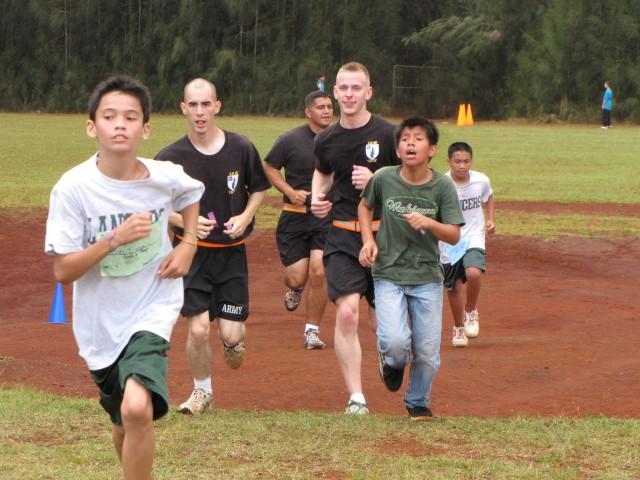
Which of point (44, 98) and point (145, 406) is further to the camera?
point (44, 98)

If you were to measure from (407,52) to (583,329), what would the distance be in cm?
4807

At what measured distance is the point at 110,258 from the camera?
471 cm

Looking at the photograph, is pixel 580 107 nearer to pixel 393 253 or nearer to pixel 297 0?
pixel 297 0

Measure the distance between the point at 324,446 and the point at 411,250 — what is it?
144 centimetres

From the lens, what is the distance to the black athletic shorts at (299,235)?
1007cm

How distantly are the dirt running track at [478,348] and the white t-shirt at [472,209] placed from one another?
94 cm

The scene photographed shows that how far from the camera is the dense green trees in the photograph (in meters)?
52.1

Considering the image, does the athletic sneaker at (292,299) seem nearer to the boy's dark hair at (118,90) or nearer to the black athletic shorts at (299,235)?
the black athletic shorts at (299,235)

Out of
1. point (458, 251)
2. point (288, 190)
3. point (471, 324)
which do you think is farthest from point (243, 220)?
point (471, 324)

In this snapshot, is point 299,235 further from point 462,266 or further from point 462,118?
point 462,118

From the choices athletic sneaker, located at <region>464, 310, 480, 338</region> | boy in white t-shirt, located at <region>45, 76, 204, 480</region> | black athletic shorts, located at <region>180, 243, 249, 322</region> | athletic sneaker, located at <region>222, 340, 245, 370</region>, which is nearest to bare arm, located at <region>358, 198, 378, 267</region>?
black athletic shorts, located at <region>180, 243, 249, 322</region>

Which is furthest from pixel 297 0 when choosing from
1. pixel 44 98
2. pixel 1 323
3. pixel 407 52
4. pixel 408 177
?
pixel 408 177

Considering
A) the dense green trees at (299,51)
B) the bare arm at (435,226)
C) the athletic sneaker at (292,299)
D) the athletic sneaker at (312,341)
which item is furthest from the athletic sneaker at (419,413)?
the dense green trees at (299,51)

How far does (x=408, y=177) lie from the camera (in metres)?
6.66
